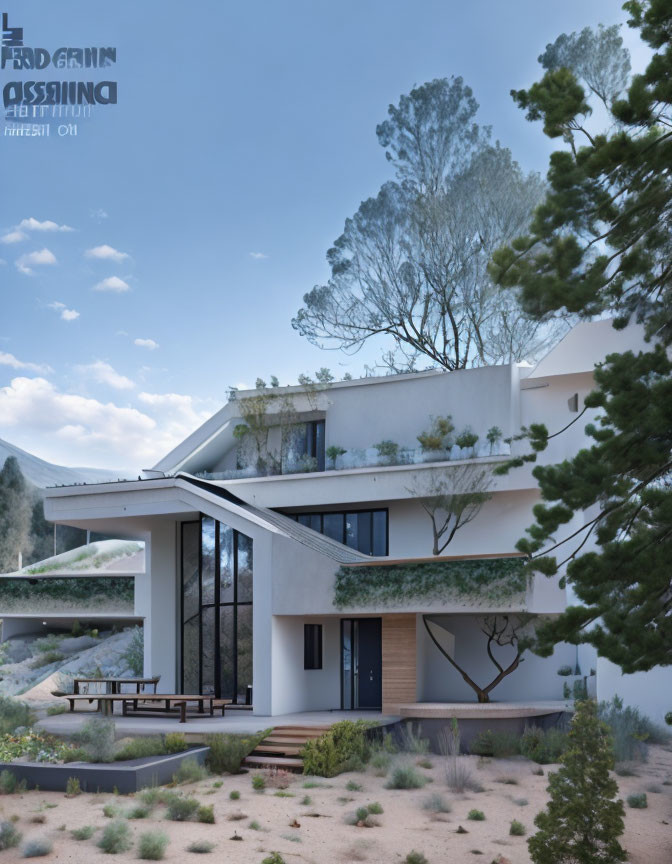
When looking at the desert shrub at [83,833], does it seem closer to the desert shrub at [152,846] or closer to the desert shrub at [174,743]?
the desert shrub at [152,846]

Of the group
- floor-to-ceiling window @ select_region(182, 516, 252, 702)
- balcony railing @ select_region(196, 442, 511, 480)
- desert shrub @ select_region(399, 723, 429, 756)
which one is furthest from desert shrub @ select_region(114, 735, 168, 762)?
balcony railing @ select_region(196, 442, 511, 480)

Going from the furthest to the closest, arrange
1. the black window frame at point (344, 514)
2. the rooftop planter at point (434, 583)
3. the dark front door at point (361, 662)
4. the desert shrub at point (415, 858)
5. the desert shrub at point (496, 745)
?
1. the black window frame at point (344, 514)
2. the dark front door at point (361, 662)
3. the rooftop planter at point (434, 583)
4. the desert shrub at point (496, 745)
5. the desert shrub at point (415, 858)

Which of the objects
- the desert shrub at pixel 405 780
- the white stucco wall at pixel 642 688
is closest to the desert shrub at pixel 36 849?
the desert shrub at pixel 405 780

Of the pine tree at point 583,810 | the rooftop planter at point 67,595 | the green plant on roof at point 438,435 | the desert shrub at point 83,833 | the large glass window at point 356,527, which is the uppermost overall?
the green plant on roof at point 438,435

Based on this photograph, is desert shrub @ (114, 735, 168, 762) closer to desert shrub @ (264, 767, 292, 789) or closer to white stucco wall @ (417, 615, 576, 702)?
desert shrub @ (264, 767, 292, 789)

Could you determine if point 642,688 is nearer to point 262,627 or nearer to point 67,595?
point 262,627

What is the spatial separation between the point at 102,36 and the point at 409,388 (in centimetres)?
1685

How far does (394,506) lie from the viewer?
2383 centimetres

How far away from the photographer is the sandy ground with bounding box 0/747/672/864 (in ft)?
35.4

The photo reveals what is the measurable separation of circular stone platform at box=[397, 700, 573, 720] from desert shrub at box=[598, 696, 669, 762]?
57.5 inches

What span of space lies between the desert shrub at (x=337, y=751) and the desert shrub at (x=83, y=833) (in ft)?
15.4

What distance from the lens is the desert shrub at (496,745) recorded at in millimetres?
16359

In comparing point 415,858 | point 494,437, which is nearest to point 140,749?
point 415,858

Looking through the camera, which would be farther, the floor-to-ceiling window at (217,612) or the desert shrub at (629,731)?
the floor-to-ceiling window at (217,612)
